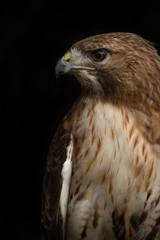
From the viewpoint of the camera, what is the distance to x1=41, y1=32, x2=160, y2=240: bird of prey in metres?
2.45

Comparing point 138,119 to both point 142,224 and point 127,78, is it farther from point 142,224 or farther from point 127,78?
point 142,224

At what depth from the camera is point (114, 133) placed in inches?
97.6

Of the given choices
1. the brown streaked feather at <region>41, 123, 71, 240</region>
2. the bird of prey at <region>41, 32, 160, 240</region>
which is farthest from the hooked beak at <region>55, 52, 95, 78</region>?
the brown streaked feather at <region>41, 123, 71, 240</region>

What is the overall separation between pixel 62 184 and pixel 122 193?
327 millimetres

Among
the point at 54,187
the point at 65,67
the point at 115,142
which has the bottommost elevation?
the point at 54,187

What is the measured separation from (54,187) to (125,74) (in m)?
0.73

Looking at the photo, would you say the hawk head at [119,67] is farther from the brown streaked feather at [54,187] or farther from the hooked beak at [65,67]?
the brown streaked feather at [54,187]

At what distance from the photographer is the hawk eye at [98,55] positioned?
2430mm

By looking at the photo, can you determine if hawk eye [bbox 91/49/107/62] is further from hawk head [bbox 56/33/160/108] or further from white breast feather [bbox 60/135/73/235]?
white breast feather [bbox 60/135/73/235]

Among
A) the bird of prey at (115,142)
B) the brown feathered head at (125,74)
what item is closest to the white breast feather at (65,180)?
the bird of prey at (115,142)

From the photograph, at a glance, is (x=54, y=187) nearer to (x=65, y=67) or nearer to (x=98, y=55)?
(x=65, y=67)

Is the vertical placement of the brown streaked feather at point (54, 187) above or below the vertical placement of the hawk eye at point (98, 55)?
below

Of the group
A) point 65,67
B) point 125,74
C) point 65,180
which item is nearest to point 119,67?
point 125,74

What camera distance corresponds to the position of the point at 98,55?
7.98 feet
